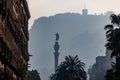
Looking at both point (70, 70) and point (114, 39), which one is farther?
point (70, 70)

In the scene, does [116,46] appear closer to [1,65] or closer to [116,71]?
[116,71]

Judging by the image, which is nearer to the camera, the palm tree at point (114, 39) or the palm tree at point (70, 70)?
the palm tree at point (114, 39)

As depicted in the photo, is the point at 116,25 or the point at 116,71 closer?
the point at 116,71

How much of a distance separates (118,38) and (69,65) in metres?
64.4

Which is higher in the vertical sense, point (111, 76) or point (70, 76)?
point (70, 76)

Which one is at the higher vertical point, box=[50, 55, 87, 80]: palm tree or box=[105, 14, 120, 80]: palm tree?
box=[50, 55, 87, 80]: palm tree

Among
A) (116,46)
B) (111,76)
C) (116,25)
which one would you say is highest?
(116,25)

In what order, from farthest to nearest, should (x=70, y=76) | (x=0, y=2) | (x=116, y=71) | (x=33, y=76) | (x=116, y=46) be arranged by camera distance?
(x=33, y=76) < (x=70, y=76) < (x=116, y=46) < (x=116, y=71) < (x=0, y=2)

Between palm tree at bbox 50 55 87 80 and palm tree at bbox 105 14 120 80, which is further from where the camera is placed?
palm tree at bbox 50 55 87 80

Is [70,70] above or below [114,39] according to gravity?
above

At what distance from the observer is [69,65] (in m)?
127

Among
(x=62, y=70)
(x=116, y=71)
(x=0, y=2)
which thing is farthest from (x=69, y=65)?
(x=0, y=2)

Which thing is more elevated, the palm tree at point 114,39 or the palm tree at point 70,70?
the palm tree at point 70,70

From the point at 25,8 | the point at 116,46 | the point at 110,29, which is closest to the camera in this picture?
the point at 116,46
